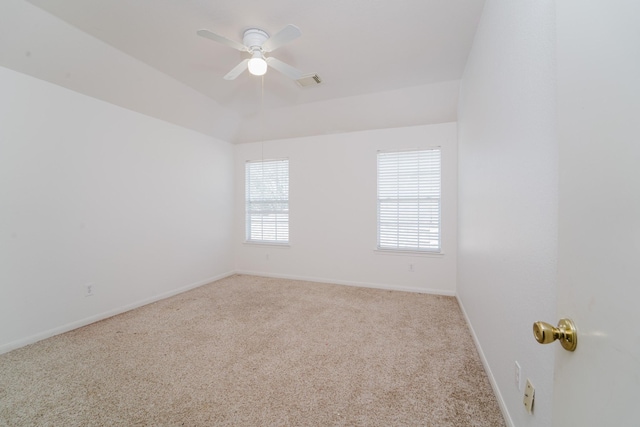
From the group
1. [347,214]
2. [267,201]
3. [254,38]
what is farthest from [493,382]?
Result: [267,201]

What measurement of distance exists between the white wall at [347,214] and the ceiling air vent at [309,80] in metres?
1.09

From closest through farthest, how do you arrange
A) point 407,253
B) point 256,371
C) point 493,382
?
1. point 493,382
2. point 256,371
3. point 407,253

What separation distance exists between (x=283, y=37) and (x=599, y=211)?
2168mm

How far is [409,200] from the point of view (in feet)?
12.4

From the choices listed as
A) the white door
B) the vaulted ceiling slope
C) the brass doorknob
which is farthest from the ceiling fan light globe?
the brass doorknob

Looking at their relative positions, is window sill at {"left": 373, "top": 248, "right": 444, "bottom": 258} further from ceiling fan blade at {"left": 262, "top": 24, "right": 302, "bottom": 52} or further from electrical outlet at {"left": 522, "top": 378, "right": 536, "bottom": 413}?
ceiling fan blade at {"left": 262, "top": 24, "right": 302, "bottom": 52}

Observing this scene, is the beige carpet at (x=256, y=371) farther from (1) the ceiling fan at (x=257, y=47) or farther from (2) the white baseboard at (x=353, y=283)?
(1) the ceiling fan at (x=257, y=47)

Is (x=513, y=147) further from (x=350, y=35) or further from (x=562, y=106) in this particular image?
(x=350, y=35)

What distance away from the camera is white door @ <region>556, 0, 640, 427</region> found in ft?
1.29

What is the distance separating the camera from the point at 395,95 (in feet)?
11.1

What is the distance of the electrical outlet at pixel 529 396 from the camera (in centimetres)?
111

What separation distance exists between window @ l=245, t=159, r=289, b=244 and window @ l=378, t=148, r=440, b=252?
1702mm

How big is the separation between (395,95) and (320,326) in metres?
3.07

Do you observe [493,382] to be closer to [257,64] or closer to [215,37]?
[257,64]
